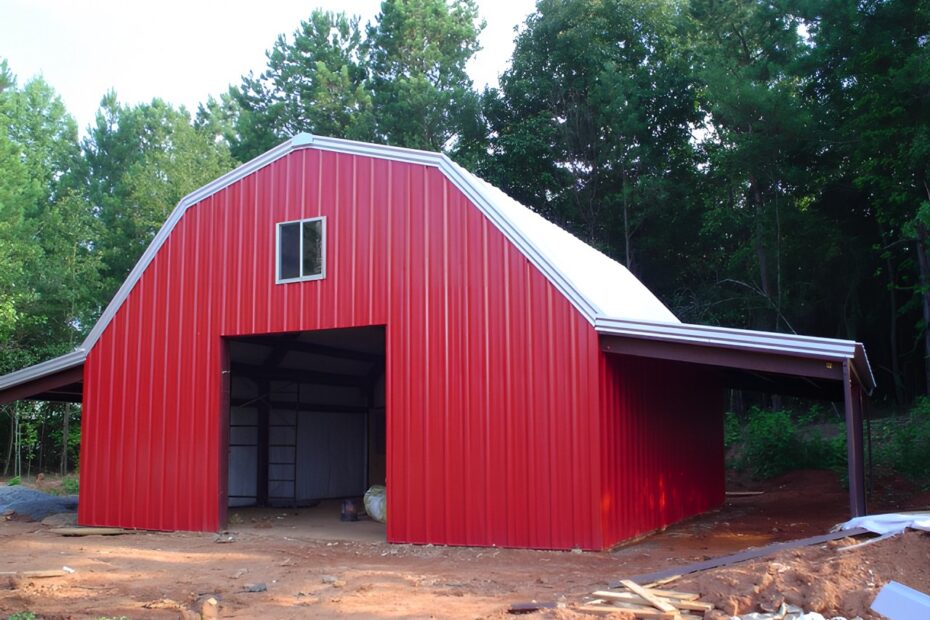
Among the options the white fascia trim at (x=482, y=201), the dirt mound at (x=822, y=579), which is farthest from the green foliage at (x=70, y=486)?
the dirt mound at (x=822, y=579)

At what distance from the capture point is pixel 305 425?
19.9 metres

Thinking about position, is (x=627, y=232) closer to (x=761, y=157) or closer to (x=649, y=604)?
(x=761, y=157)

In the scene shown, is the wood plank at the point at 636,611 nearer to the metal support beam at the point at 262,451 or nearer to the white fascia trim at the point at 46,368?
the white fascia trim at the point at 46,368

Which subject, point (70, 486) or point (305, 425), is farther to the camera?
point (70, 486)

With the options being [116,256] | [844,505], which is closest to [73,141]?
[116,256]

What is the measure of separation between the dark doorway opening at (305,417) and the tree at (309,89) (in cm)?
1668

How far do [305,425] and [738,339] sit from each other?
12.0 meters

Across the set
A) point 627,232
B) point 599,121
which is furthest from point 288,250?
point 599,121

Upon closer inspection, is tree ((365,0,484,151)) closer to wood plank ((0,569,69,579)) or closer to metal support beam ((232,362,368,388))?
metal support beam ((232,362,368,388))

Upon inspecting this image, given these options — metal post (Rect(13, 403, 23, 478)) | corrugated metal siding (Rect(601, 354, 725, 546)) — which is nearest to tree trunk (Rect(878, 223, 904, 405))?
corrugated metal siding (Rect(601, 354, 725, 546))

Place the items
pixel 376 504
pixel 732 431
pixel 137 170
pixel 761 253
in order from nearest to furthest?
pixel 376 504, pixel 732 431, pixel 761 253, pixel 137 170

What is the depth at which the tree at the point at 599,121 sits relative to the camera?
3023cm

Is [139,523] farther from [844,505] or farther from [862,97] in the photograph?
[862,97]

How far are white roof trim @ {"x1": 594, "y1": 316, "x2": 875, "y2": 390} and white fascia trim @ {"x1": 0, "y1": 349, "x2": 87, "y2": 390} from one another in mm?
9346
